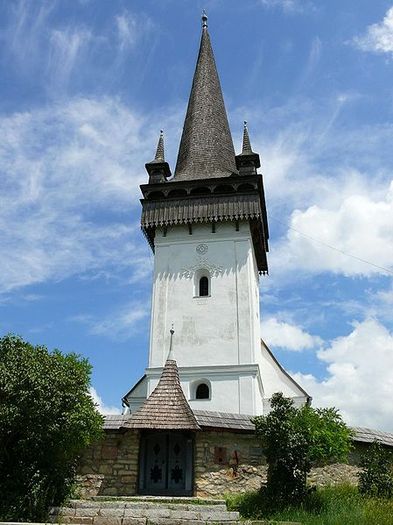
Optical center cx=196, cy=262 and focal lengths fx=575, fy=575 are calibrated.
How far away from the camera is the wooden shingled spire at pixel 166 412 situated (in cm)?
1398

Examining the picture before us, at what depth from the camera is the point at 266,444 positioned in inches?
514

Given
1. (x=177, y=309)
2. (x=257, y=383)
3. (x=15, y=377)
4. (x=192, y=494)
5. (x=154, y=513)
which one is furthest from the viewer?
(x=177, y=309)

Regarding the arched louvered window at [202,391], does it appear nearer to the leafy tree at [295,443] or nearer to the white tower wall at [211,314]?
the white tower wall at [211,314]

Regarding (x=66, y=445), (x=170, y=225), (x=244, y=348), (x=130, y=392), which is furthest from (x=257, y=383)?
(x=66, y=445)

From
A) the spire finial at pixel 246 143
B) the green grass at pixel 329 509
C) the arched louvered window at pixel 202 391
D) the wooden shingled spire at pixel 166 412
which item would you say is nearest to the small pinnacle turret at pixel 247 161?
the spire finial at pixel 246 143

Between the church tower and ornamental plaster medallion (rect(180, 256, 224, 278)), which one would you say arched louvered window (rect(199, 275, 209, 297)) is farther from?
ornamental plaster medallion (rect(180, 256, 224, 278))

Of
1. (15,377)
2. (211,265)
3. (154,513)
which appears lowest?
(154,513)

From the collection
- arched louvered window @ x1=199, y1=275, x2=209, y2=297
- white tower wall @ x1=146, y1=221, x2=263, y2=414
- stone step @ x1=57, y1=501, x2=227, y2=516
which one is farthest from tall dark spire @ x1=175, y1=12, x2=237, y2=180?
stone step @ x1=57, y1=501, x2=227, y2=516

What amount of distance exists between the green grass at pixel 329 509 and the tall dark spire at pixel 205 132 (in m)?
16.1

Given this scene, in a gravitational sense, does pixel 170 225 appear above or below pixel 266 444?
above

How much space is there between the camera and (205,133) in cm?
2873

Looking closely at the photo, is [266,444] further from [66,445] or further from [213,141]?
[213,141]

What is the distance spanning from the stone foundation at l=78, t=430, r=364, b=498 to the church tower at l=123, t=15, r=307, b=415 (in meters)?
7.05

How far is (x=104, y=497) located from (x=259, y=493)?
349cm
